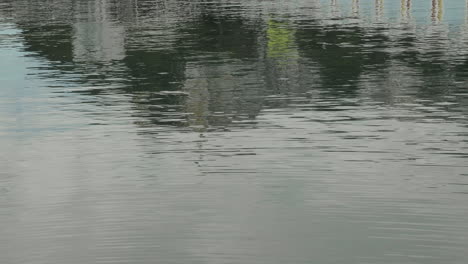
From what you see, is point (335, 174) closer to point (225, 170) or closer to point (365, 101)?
point (225, 170)

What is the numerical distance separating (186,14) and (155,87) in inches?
1751

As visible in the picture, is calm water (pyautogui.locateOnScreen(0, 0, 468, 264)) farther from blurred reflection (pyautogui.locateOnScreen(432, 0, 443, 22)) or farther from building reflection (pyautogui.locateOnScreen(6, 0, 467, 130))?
blurred reflection (pyautogui.locateOnScreen(432, 0, 443, 22))

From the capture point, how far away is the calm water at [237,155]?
13.6m

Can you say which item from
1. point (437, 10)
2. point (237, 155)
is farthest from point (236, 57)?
point (437, 10)

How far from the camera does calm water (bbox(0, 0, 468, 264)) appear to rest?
44.7ft

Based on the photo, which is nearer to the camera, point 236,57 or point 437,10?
point 236,57

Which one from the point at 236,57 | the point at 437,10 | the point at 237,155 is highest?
the point at 237,155

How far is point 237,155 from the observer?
770 inches

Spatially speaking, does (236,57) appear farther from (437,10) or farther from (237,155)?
(437,10)

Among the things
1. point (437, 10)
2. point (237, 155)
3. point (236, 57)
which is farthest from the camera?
point (437, 10)

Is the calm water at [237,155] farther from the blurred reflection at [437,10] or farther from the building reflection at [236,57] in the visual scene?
the blurred reflection at [437,10]

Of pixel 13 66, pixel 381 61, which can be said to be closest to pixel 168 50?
pixel 13 66

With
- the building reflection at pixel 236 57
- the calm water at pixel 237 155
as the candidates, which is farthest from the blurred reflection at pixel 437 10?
the calm water at pixel 237 155

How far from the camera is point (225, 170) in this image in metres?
18.2
